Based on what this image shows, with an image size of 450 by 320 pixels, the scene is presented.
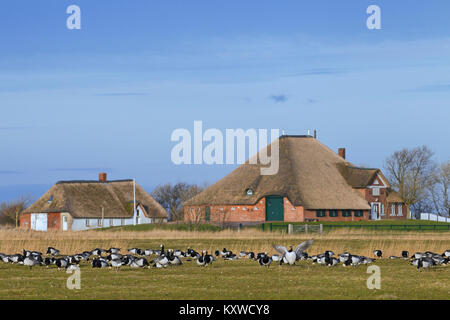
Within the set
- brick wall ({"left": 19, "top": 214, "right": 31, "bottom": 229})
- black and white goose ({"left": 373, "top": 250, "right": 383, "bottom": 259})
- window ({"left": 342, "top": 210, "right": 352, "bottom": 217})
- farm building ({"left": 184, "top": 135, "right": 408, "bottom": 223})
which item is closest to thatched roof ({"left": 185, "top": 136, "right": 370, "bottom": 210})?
farm building ({"left": 184, "top": 135, "right": 408, "bottom": 223})

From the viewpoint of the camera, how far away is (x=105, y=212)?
110 m

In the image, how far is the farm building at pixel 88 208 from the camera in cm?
10731

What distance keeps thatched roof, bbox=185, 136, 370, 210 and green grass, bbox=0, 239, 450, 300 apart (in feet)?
207

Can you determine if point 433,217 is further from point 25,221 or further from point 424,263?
point 424,263

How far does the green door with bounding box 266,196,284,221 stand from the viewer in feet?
328

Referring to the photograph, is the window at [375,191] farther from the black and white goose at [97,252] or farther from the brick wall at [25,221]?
the black and white goose at [97,252]

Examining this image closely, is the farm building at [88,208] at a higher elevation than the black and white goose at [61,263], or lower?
higher

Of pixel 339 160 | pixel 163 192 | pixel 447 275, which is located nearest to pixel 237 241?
pixel 447 275

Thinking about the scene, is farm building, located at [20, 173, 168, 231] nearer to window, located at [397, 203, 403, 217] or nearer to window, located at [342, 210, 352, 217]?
window, located at [342, 210, 352, 217]

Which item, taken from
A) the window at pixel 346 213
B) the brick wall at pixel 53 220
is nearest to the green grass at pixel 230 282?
the window at pixel 346 213

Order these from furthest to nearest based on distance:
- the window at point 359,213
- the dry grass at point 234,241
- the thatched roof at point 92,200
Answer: the thatched roof at point 92,200 → the window at point 359,213 → the dry grass at point 234,241

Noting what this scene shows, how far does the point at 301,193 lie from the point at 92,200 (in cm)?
3171
